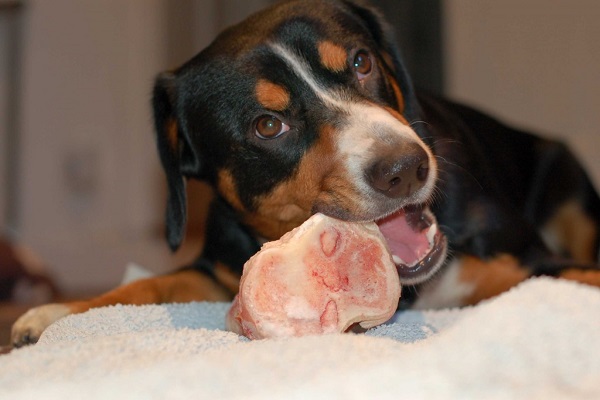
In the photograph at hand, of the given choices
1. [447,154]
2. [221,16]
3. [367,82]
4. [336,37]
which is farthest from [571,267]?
[221,16]

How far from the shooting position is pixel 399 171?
71.7 inches

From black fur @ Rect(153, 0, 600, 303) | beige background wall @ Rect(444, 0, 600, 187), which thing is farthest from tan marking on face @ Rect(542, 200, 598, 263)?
beige background wall @ Rect(444, 0, 600, 187)

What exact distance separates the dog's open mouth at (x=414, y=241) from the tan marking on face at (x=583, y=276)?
1.42 ft

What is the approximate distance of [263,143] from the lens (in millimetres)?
2170

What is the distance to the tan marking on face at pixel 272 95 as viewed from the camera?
6.91 ft

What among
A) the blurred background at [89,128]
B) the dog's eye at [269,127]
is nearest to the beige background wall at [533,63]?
the blurred background at [89,128]

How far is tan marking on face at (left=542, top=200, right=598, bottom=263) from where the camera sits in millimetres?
3189

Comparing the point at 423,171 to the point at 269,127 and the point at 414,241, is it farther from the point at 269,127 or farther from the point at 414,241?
the point at 269,127

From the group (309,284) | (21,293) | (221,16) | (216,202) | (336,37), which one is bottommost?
(21,293)

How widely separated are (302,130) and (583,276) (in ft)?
2.86

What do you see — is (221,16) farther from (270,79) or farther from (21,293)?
(270,79)

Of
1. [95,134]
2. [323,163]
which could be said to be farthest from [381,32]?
[95,134]

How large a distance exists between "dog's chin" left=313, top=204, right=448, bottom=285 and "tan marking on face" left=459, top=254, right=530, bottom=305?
36 cm

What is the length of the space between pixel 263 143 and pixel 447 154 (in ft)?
2.11
